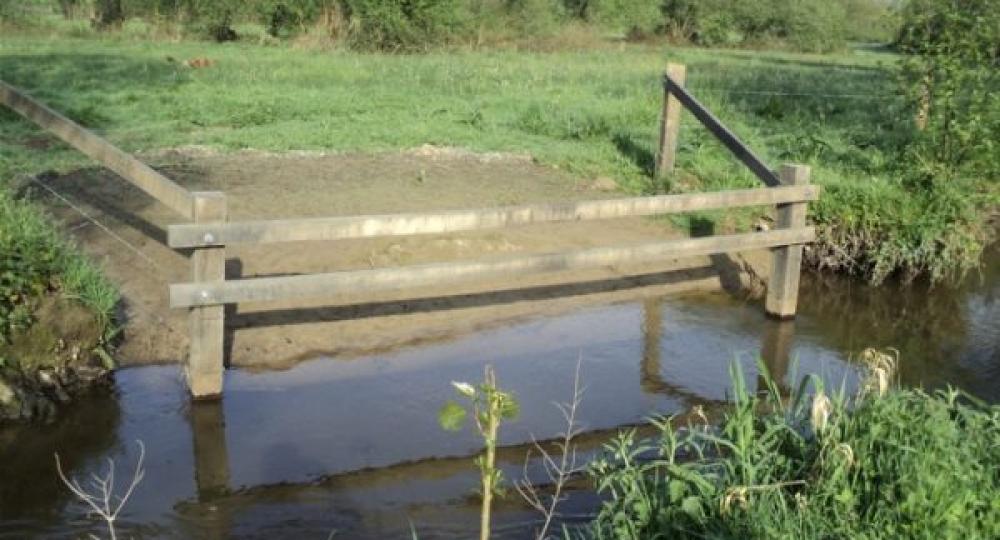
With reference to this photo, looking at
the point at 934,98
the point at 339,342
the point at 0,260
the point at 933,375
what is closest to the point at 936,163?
the point at 934,98

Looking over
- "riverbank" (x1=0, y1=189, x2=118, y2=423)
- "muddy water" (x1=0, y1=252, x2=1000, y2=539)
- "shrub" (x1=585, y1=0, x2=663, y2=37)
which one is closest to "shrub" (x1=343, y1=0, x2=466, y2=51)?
"shrub" (x1=585, y1=0, x2=663, y2=37)

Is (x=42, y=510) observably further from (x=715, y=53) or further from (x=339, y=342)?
(x=715, y=53)

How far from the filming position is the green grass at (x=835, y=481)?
3.98 m

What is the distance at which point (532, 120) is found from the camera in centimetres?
1420

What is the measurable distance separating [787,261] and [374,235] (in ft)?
12.6

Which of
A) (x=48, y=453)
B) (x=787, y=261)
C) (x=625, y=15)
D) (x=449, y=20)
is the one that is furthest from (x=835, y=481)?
(x=625, y=15)

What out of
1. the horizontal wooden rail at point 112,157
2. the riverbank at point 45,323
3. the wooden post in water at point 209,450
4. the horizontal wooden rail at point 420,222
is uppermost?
the horizontal wooden rail at point 112,157

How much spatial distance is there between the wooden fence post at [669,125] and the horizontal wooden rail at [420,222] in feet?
A: 10.7

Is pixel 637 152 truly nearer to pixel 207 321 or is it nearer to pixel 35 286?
pixel 207 321

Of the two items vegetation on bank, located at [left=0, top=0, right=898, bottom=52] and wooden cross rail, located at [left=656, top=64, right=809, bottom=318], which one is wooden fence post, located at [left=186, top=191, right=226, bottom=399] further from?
vegetation on bank, located at [left=0, top=0, right=898, bottom=52]

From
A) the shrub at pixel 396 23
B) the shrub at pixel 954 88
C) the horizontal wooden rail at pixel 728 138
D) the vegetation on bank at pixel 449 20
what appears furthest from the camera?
the vegetation on bank at pixel 449 20

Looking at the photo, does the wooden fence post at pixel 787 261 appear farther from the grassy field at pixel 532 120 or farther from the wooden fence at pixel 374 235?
the grassy field at pixel 532 120

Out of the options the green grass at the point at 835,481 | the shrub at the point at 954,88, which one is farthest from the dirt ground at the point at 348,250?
the green grass at the point at 835,481

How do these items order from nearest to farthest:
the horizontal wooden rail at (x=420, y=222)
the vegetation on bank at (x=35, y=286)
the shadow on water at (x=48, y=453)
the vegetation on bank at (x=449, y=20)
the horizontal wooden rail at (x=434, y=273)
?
the shadow on water at (x=48, y=453)
the horizontal wooden rail at (x=420, y=222)
the horizontal wooden rail at (x=434, y=273)
the vegetation on bank at (x=35, y=286)
the vegetation on bank at (x=449, y=20)
